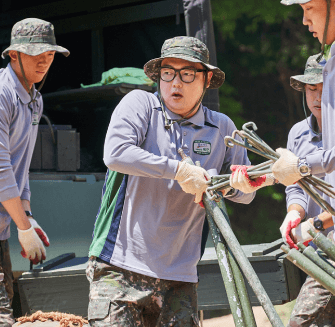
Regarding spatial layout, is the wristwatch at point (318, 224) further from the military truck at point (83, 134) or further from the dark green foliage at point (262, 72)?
the dark green foliage at point (262, 72)

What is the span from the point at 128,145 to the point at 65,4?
15.1 feet

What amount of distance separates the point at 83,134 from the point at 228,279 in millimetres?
4382

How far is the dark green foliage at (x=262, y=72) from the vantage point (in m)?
7.41

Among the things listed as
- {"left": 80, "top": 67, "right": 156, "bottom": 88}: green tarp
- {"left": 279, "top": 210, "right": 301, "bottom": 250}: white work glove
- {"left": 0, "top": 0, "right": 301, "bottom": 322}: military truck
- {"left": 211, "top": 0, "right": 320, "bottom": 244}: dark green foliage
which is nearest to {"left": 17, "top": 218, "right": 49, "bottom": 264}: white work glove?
{"left": 0, "top": 0, "right": 301, "bottom": 322}: military truck

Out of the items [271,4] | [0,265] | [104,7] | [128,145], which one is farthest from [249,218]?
[128,145]

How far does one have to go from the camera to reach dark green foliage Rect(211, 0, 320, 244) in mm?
7406

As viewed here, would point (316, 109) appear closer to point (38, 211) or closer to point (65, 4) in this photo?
point (38, 211)

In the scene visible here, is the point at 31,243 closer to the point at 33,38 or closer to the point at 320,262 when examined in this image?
the point at 33,38

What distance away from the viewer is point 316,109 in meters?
3.16

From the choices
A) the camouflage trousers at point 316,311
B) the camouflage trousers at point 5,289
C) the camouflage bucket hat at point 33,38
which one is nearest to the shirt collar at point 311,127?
the camouflage trousers at point 316,311

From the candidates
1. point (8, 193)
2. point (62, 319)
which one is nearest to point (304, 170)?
point (62, 319)

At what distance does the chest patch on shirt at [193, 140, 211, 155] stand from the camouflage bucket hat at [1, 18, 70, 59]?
4.21 feet

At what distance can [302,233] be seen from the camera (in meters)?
2.83

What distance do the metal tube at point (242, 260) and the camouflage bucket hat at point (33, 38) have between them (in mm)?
1601
